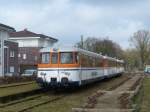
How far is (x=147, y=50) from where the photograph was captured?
439 ft

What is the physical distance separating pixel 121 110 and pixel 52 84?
1193 centimetres

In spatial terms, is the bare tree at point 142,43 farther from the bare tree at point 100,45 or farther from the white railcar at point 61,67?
the white railcar at point 61,67

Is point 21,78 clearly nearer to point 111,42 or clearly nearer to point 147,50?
point 111,42

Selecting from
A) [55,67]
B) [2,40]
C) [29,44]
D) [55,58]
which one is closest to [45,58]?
[55,58]

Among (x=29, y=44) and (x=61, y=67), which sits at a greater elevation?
(x=29, y=44)

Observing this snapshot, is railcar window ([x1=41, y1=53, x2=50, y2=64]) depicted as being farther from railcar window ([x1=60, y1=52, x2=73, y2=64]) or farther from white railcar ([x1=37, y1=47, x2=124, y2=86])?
railcar window ([x1=60, y1=52, x2=73, y2=64])

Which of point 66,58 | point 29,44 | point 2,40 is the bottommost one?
point 66,58

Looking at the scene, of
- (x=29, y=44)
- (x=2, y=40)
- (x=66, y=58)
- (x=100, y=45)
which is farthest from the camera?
(x=100, y=45)

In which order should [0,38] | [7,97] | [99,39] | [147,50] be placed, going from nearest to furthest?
[7,97]
[0,38]
[99,39]
[147,50]

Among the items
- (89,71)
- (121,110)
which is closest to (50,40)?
(89,71)

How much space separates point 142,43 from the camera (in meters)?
136

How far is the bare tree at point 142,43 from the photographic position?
133500 mm

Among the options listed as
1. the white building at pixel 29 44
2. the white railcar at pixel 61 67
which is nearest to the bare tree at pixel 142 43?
the white building at pixel 29 44

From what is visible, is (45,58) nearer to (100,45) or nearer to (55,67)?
(55,67)
